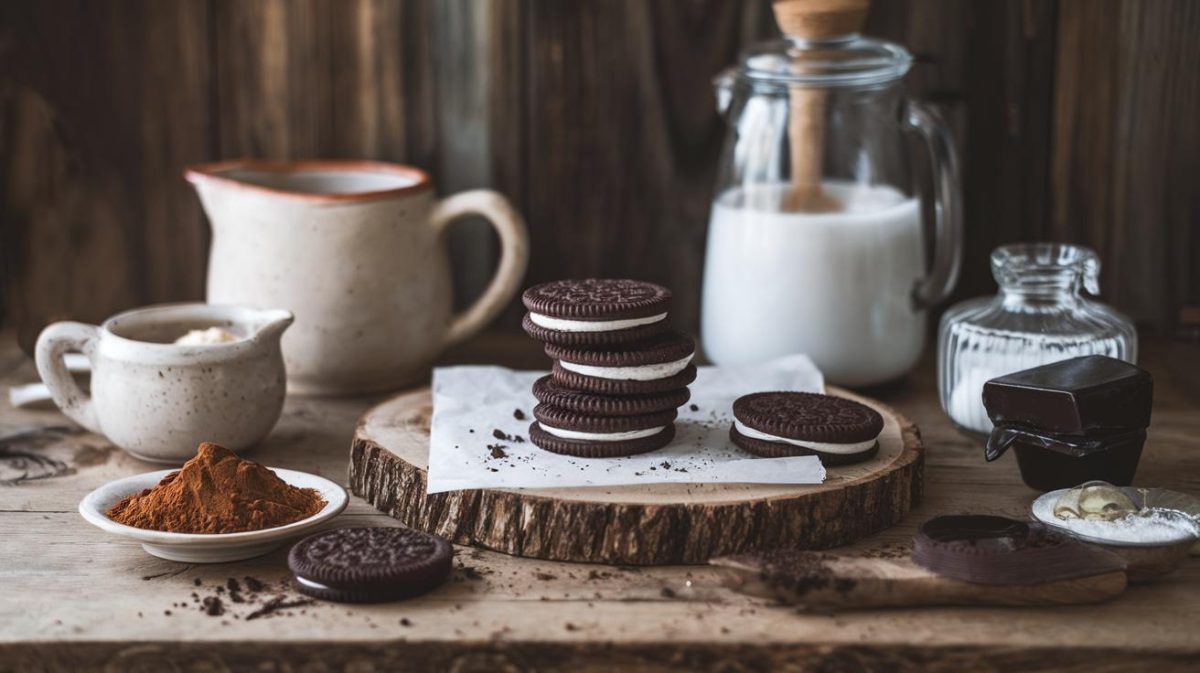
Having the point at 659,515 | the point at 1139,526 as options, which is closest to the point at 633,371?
the point at 659,515

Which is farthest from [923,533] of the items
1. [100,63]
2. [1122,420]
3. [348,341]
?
[100,63]

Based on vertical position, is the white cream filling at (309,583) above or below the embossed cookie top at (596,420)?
below

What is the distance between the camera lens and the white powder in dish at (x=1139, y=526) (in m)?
0.94

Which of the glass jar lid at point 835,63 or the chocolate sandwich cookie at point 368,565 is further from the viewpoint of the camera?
the glass jar lid at point 835,63

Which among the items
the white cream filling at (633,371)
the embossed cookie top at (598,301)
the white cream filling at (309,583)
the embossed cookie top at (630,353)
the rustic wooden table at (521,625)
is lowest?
the rustic wooden table at (521,625)

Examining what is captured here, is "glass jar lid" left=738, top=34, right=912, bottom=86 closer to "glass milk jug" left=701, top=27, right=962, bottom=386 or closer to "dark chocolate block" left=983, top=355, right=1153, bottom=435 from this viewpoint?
"glass milk jug" left=701, top=27, right=962, bottom=386

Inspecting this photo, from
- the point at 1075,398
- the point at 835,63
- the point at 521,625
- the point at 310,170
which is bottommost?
the point at 521,625

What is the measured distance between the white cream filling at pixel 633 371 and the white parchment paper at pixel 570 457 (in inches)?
2.6

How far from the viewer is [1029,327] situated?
1208 millimetres

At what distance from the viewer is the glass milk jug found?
1318 mm

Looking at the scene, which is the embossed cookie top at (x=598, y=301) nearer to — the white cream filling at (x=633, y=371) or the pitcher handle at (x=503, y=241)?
the white cream filling at (x=633, y=371)

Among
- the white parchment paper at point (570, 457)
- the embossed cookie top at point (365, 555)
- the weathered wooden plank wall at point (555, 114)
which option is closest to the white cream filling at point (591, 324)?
the white parchment paper at point (570, 457)

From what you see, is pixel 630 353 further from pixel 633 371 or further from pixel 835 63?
pixel 835 63

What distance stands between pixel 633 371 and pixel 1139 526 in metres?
0.40
